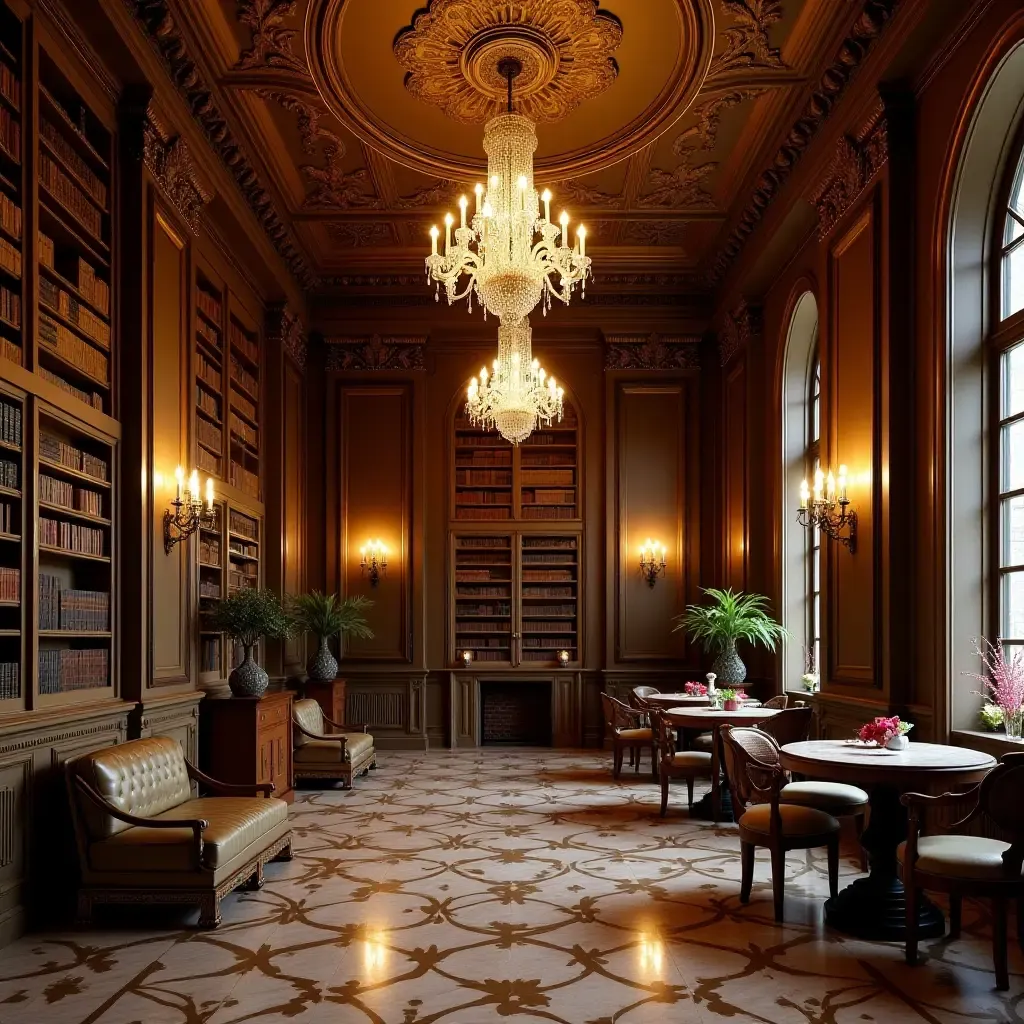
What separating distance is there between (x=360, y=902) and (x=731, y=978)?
2.17 m

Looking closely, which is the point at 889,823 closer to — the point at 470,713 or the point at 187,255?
the point at 187,255

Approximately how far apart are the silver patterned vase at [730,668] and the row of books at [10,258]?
24.0ft

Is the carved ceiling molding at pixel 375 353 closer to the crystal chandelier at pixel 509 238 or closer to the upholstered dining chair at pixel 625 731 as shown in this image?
the upholstered dining chair at pixel 625 731

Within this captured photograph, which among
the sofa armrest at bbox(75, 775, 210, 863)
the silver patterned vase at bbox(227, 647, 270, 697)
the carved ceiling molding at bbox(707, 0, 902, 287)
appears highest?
the carved ceiling molding at bbox(707, 0, 902, 287)

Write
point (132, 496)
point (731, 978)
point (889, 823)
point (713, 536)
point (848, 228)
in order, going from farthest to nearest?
1. point (713, 536)
2. point (848, 228)
3. point (132, 496)
4. point (889, 823)
5. point (731, 978)

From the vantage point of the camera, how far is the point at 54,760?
559 cm

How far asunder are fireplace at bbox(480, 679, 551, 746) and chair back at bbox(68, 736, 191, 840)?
6.88 m

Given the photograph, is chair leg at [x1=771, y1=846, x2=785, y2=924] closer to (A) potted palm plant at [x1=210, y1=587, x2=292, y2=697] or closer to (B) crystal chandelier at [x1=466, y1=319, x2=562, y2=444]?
(A) potted palm plant at [x1=210, y1=587, x2=292, y2=697]

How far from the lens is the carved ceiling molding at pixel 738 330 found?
1127 centimetres

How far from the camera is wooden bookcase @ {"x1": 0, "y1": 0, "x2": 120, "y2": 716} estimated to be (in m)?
5.36

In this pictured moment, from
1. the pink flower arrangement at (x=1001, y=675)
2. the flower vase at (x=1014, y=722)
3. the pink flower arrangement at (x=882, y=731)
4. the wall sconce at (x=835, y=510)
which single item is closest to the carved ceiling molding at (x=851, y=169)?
the wall sconce at (x=835, y=510)

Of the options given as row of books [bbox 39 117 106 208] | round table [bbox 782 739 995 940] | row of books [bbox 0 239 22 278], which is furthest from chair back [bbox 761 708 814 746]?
row of books [bbox 39 117 106 208]

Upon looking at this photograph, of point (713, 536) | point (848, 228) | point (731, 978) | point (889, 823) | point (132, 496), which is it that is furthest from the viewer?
point (713, 536)

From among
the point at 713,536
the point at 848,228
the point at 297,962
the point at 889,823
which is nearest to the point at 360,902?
the point at 297,962
